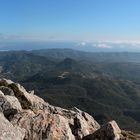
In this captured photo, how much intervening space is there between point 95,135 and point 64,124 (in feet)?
15.6

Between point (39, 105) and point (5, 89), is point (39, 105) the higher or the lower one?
the lower one

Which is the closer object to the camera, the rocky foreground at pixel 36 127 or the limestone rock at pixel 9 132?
the limestone rock at pixel 9 132

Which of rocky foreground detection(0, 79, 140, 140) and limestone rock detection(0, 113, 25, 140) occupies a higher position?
limestone rock detection(0, 113, 25, 140)

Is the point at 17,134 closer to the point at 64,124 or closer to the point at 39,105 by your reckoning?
the point at 64,124

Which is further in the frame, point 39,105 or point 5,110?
point 39,105

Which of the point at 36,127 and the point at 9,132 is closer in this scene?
the point at 9,132

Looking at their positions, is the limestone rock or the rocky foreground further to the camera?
the rocky foreground

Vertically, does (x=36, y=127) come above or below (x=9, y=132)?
below

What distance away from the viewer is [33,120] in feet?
123

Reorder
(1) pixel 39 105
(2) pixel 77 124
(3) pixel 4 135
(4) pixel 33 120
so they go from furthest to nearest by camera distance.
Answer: (1) pixel 39 105, (2) pixel 77 124, (4) pixel 33 120, (3) pixel 4 135

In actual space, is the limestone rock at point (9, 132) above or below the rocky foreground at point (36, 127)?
above

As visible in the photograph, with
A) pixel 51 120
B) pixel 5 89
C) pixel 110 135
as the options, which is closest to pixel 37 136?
pixel 51 120

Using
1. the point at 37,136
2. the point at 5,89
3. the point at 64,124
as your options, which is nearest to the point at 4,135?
the point at 37,136

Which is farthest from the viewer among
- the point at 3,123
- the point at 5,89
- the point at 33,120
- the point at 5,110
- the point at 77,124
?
the point at 5,89
